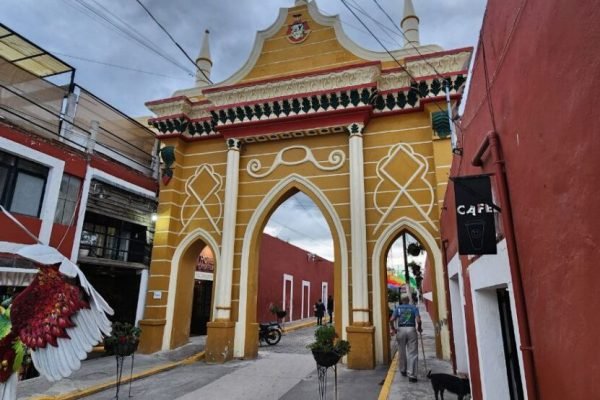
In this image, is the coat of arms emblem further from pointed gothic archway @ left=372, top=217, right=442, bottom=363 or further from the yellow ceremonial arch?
pointed gothic archway @ left=372, top=217, right=442, bottom=363

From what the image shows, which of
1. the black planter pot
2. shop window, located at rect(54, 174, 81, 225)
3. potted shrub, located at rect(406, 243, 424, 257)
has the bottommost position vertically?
the black planter pot

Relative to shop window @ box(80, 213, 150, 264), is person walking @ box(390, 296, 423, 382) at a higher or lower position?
lower

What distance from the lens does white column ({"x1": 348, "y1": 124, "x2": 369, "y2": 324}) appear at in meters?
8.30

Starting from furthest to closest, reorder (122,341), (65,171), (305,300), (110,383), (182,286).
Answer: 1. (305,300)
2. (182,286)
3. (65,171)
4. (110,383)
5. (122,341)

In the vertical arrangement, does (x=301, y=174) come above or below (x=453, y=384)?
above

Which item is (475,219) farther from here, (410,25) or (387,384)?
(410,25)

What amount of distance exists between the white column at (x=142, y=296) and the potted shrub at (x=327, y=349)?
6810 mm

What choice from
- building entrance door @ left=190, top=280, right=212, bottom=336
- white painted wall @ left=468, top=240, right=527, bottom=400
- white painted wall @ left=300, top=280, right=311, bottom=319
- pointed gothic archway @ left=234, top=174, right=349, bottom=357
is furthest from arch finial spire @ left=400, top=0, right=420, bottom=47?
white painted wall @ left=300, top=280, right=311, bottom=319

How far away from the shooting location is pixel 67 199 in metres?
9.06

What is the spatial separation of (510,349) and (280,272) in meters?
15.9

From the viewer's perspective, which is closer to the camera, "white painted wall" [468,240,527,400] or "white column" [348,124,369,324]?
"white painted wall" [468,240,527,400]

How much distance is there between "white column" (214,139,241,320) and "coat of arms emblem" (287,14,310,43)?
340 centimetres

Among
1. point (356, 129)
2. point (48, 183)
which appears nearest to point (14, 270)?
point (48, 183)

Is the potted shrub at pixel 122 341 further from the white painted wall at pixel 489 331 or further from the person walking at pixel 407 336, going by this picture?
the white painted wall at pixel 489 331
